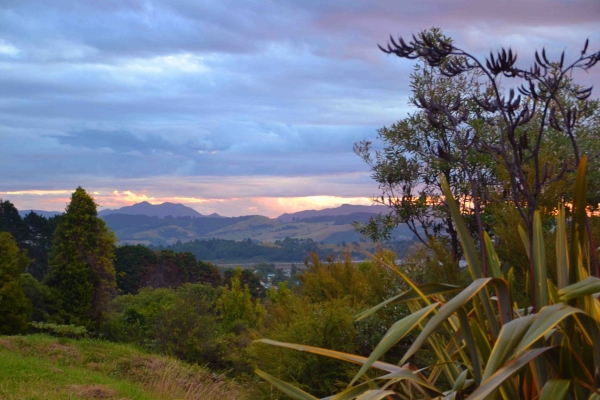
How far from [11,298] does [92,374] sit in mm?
6333

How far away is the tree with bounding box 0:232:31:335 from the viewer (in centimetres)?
1433

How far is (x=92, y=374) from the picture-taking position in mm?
9438

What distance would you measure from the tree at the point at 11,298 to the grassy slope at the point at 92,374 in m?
2.62

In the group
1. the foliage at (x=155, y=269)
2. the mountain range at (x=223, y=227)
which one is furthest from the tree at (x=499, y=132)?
the mountain range at (x=223, y=227)

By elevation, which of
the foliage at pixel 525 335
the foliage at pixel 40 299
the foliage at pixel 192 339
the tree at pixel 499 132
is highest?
the tree at pixel 499 132

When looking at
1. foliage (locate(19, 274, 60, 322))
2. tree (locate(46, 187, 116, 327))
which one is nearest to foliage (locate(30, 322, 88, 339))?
tree (locate(46, 187, 116, 327))

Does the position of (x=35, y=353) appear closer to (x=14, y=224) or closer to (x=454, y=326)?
(x=454, y=326)

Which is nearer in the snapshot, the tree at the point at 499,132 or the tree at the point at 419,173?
the tree at the point at 499,132

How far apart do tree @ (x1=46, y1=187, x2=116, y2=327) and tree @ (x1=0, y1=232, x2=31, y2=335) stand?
67.3 inches

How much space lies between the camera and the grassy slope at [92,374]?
296 inches

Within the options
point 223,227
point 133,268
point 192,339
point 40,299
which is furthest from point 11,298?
point 223,227

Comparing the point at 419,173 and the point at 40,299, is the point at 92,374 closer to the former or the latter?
the point at 419,173

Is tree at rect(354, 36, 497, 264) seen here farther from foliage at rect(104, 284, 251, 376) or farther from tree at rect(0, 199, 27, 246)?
tree at rect(0, 199, 27, 246)

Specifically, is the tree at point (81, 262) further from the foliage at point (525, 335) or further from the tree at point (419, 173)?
the foliage at point (525, 335)
